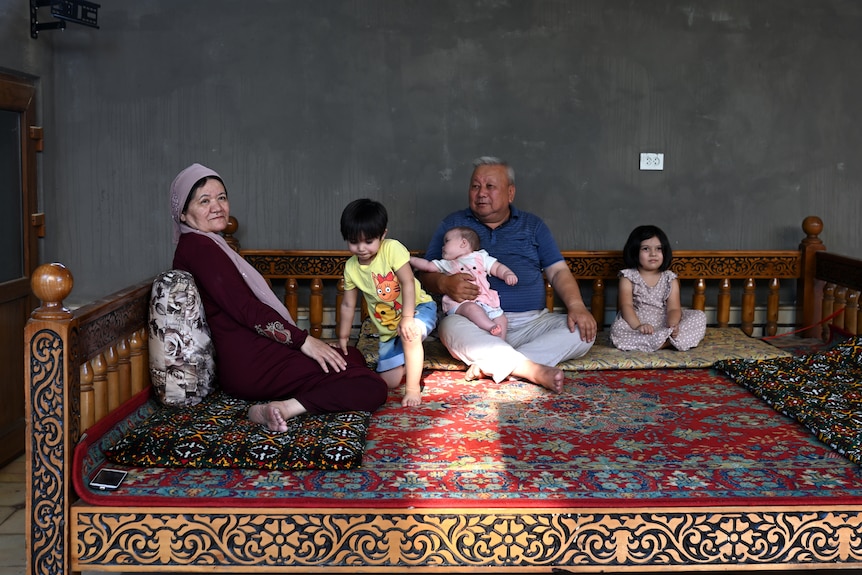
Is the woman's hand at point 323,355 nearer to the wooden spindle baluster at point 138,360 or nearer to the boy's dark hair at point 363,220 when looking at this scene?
the boy's dark hair at point 363,220

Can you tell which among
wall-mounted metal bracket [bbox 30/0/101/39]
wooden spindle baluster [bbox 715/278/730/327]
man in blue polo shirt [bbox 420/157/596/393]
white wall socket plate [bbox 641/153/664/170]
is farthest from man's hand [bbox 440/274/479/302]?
wall-mounted metal bracket [bbox 30/0/101/39]

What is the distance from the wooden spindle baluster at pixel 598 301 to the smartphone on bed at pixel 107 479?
9.18ft

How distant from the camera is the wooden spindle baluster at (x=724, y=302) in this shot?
4844 mm

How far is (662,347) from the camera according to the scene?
175 inches

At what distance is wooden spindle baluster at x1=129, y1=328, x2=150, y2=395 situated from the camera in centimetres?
317

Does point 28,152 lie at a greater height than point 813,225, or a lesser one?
greater

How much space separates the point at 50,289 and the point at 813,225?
12.4ft

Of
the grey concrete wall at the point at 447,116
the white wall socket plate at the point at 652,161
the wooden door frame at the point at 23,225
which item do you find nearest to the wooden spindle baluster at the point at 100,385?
the wooden door frame at the point at 23,225

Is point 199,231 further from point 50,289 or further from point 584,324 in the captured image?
point 584,324

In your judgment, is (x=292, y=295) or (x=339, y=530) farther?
(x=292, y=295)

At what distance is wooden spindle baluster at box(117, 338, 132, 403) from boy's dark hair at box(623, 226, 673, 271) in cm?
249

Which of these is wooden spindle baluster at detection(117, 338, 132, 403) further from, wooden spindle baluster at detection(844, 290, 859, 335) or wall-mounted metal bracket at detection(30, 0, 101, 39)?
wooden spindle baluster at detection(844, 290, 859, 335)

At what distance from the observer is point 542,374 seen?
148 inches

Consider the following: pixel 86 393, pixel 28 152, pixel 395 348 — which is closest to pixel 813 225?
pixel 395 348
